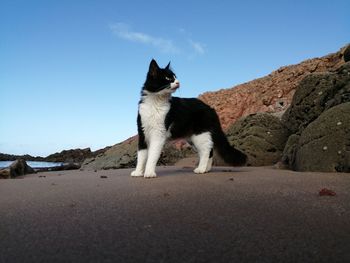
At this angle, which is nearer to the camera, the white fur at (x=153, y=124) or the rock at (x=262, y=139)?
the white fur at (x=153, y=124)

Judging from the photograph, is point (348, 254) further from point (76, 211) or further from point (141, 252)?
point (76, 211)

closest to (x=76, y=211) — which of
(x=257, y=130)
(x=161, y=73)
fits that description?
(x=161, y=73)

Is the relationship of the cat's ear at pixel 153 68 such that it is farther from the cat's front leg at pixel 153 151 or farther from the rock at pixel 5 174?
the rock at pixel 5 174

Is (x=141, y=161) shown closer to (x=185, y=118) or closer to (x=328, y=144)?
(x=185, y=118)

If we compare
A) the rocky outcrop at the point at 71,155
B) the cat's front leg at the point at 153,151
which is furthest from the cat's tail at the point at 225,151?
the rocky outcrop at the point at 71,155

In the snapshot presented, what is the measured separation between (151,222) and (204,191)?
3.94ft

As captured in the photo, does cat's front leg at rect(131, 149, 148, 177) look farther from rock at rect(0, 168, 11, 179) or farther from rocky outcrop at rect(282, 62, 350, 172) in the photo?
rock at rect(0, 168, 11, 179)

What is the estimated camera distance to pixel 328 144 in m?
5.00

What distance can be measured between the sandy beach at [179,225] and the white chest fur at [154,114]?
1.60 metres

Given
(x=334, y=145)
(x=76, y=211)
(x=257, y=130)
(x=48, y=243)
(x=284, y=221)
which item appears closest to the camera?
(x=48, y=243)

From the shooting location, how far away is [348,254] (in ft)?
5.63

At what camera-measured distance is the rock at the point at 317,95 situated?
21.2ft

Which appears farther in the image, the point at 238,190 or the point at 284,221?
the point at 238,190

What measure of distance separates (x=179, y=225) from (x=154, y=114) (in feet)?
10.0
